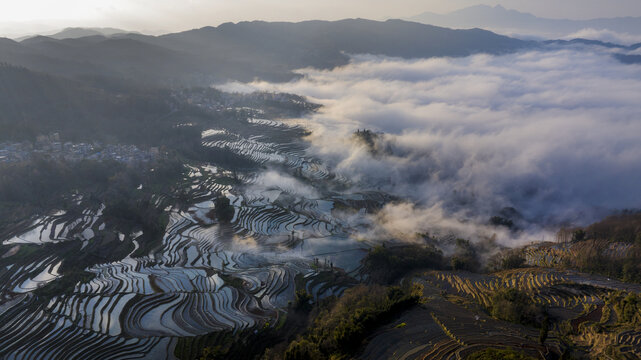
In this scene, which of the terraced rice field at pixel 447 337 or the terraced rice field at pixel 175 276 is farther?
the terraced rice field at pixel 175 276

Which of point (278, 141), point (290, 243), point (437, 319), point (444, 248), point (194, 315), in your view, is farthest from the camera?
point (278, 141)

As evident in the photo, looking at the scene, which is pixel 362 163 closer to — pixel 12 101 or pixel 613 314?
pixel 613 314

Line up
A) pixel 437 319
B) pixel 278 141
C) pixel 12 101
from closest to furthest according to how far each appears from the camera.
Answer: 1. pixel 437 319
2. pixel 12 101
3. pixel 278 141

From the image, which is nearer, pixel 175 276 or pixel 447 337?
pixel 447 337

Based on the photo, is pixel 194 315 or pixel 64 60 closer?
pixel 194 315

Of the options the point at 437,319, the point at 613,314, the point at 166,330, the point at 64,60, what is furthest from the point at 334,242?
the point at 64,60

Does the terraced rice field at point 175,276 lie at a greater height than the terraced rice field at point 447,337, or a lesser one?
lesser

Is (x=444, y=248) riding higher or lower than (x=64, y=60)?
lower

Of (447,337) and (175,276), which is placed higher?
(447,337)

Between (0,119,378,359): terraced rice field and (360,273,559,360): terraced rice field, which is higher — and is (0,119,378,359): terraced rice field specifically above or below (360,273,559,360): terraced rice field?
below

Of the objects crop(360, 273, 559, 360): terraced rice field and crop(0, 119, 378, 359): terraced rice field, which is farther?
crop(0, 119, 378, 359): terraced rice field

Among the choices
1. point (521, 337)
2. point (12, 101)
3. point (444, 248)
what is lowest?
point (444, 248)
